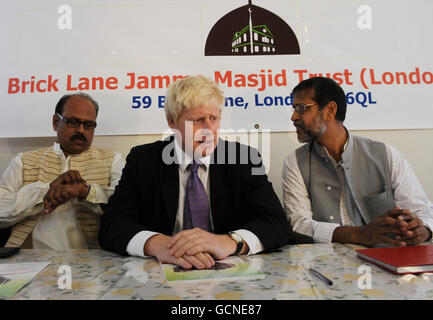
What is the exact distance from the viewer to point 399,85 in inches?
88.7

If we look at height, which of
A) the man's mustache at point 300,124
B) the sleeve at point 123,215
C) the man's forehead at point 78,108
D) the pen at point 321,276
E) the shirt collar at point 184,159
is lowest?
the pen at point 321,276

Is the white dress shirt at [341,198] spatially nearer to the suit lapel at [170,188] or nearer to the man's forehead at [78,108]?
the suit lapel at [170,188]

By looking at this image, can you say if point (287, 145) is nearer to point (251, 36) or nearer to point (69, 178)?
point (251, 36)

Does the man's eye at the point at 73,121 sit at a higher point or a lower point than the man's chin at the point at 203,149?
higher

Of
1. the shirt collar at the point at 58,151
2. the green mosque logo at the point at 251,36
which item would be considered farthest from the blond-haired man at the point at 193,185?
the green mosque logo at the point at 251,36

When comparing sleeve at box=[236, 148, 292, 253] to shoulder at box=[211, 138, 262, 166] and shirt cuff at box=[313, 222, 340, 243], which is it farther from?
shirt cuff at box=[313, 222, 340, 243]

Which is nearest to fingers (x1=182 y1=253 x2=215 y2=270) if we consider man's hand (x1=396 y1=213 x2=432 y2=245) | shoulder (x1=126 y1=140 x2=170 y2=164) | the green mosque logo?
shoulder (x1=126 y1=140 x2=170 y2=164)

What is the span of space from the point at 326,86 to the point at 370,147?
1.37ft

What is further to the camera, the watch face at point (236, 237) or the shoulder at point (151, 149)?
the shoulder at point (151, 149)

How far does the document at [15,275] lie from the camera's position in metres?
0.79

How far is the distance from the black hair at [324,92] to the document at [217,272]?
124 cm

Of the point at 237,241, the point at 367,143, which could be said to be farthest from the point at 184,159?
the point at 367,143

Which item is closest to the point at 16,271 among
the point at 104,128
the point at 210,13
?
the point at 104,128
